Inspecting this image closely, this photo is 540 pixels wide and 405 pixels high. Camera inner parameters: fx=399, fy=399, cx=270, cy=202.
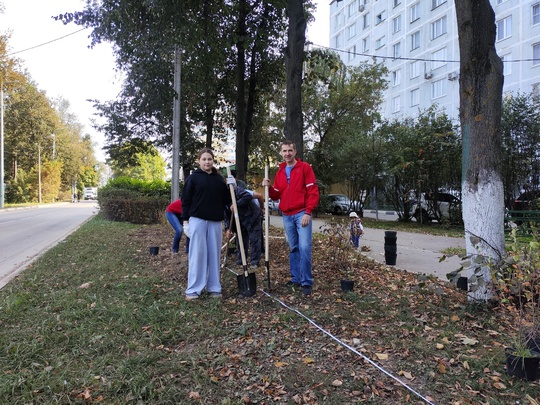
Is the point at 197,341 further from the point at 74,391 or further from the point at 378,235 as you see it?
the point at 378,235

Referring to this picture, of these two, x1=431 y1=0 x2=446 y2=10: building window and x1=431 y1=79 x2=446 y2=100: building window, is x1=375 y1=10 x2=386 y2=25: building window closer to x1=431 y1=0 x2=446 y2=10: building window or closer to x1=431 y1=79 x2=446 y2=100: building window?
x1=431 y1=0 x2=446 y2=10: building window

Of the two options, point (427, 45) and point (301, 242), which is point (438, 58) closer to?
point (427, 45)


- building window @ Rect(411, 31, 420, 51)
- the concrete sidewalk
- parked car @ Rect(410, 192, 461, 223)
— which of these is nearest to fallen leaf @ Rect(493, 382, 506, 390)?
the concrete sidewalk

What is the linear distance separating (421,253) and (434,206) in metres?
10.0

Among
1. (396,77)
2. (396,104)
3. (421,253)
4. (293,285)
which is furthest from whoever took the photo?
(396,104)

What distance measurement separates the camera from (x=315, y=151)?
22.6m

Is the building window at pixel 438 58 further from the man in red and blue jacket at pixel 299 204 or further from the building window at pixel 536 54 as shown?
the man in red and blue jacket at pixel 299 204

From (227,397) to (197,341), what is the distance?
1003mm

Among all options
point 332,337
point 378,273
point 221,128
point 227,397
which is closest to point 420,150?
point 221,128

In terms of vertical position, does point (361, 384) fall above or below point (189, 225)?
below

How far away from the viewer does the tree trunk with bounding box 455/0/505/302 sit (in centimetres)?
412

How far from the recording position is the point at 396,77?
38.6 m

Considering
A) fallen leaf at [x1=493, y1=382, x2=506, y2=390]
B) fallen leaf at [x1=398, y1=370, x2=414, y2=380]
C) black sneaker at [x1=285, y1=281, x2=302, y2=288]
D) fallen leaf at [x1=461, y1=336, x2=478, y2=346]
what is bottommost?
fallen leaf at [x1=493, y1=382, x2=506, y2=390]

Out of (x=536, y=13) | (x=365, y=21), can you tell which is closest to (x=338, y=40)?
(x=365, y=21)
